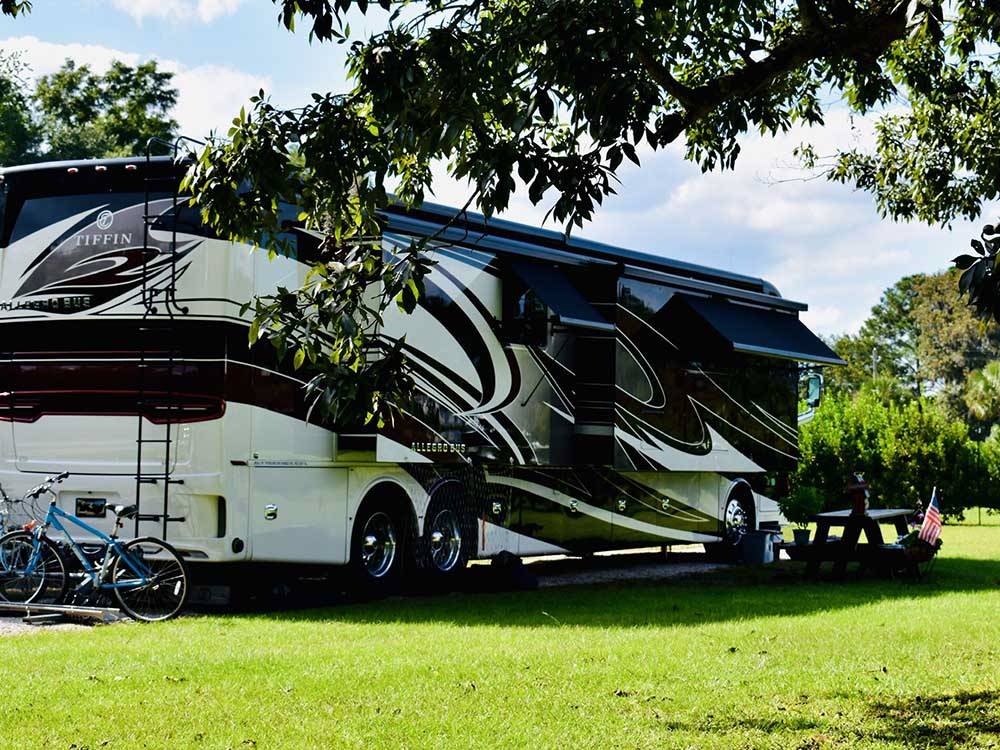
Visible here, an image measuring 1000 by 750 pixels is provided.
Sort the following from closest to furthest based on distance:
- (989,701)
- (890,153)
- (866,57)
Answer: (866,57) → (989,701) → (890,153)

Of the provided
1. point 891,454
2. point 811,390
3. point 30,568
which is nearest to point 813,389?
point 811,390

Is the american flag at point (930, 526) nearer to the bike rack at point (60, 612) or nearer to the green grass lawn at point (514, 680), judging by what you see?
the green grass lawn at point (514, 680)

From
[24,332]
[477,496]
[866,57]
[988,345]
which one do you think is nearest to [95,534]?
[24,332]

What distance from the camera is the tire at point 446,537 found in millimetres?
13805

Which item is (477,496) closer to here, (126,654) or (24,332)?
(24,332)

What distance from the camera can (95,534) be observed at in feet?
38.9

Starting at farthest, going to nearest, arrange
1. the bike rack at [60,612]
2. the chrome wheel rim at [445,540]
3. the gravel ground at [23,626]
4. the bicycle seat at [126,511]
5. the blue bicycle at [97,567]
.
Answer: the chrome wheel rim at [445,540] < the bicycle seat at [126,511] < the blue bicycle at [97,567] < the bike rack at [60,612] < the gravel ground at [23,626]

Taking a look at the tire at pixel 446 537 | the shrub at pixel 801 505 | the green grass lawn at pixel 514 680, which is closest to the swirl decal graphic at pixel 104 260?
the green grass lawn at pixel 514 680

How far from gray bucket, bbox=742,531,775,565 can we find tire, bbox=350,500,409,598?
6651mm

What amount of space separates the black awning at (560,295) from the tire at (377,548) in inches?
109

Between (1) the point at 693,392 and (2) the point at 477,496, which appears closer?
(2) the point at 477,496

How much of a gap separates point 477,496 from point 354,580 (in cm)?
208

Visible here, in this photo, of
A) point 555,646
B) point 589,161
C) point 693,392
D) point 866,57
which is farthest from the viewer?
point 693,392

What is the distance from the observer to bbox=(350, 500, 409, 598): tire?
13.0 meters
